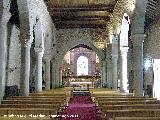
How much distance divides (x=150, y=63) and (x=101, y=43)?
280 inches

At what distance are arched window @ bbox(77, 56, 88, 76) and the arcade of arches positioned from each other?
12.8 m

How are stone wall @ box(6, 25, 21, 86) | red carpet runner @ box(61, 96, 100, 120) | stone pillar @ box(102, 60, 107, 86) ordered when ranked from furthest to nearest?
stone pillar @ box(102, 60, 107, 86), stone wall @ box(6, 25, 21, 86), red carpet runner @ box(61, 96, 100, 120)

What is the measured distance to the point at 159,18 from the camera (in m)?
18.8

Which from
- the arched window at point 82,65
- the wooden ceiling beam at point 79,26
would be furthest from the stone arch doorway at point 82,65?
the wooden ceiling beam at point 79,26

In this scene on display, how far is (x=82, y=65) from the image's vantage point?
4519cm

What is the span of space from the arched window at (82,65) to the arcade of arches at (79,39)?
42.0 ft

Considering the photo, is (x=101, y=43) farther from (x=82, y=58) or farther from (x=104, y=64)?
(x=82, y=58)

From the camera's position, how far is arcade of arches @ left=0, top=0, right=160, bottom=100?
13.7 meters

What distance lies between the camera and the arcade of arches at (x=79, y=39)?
45.0ft

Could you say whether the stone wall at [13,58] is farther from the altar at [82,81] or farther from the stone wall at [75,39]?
the altar at [82,81]

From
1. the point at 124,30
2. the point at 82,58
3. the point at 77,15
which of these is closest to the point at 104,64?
the point at 77,15

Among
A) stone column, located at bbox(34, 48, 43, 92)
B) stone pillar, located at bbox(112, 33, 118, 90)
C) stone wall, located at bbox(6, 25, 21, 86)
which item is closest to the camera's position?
stone wall, located at bbox(6, 25, 21, 86)

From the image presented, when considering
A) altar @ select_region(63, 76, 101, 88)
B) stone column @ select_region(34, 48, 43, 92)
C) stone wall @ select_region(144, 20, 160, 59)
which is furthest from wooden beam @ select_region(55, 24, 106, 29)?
stone column @ select_region(34, 48, 43, 92)

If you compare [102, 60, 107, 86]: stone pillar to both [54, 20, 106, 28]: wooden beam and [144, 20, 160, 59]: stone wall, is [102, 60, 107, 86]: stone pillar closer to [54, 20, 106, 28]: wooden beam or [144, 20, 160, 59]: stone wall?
[54, 20, 106, 28]: wooden beam
